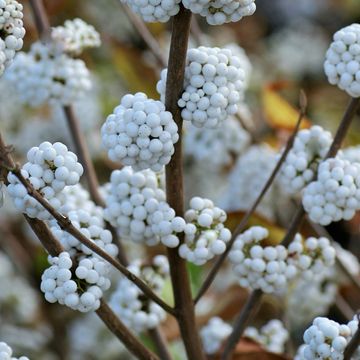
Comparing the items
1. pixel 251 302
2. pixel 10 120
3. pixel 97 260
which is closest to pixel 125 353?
pixel 10 120

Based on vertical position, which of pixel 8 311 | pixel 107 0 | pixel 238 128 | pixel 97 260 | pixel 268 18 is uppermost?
pixel 268 18

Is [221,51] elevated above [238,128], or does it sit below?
below

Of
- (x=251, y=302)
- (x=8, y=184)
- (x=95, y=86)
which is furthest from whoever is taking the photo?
(x=95, y=86)

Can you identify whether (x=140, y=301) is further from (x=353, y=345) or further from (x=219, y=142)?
(x=219, y=142)

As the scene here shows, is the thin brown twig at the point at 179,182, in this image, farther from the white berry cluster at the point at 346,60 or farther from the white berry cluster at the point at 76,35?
the white berry cluster at the point at 76,35

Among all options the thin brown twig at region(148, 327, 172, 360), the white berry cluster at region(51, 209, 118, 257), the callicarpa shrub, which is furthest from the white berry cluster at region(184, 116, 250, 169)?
the white berry cluster at region(51, 209, 118, 257)

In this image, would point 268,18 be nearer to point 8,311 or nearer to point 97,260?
point 8,311

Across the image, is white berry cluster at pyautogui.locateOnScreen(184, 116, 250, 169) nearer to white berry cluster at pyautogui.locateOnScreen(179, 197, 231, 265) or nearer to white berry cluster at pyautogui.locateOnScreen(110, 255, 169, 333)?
white berry cluster at pyautogui.locateOnScreen(110, 255, 169, 333)
